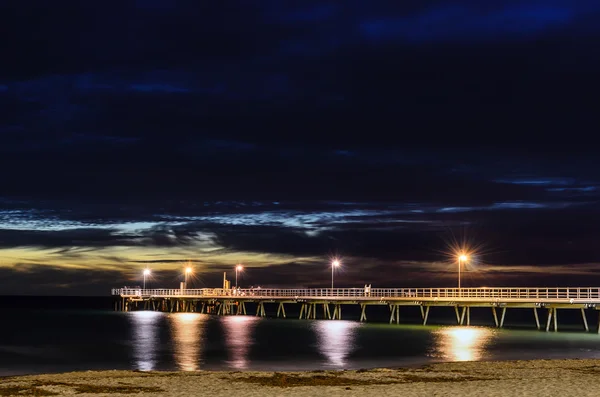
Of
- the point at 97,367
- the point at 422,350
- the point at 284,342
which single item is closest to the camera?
the point at 97,367

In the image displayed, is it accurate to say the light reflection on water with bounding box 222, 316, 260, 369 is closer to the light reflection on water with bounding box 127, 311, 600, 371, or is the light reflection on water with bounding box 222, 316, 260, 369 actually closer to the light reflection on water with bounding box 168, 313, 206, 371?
the light reflection on water with bounding box 127, 311, 600, 371

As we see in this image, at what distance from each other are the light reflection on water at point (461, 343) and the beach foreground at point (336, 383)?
33.7 ft

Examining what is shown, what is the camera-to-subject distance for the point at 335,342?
52.7 m

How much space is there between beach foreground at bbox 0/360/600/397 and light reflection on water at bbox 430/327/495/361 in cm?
1029

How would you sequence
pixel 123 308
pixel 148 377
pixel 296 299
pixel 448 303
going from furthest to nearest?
pixel 123 308
pixel 296 299
pixel 448 303
pixel 148 377

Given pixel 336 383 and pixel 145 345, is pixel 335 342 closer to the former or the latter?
pixel 145 345

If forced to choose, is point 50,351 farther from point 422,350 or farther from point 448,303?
point 448,303

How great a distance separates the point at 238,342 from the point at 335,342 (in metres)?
6.50

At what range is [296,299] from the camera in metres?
80.1

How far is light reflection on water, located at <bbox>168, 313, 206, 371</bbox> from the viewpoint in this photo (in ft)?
129

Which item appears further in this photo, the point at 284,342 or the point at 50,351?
the point at 284,342

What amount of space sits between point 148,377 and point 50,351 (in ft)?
78.4

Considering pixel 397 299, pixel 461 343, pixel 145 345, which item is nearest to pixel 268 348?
pixel 145 345

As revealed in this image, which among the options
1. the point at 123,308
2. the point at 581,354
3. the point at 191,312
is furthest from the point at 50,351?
the point at 123,308
